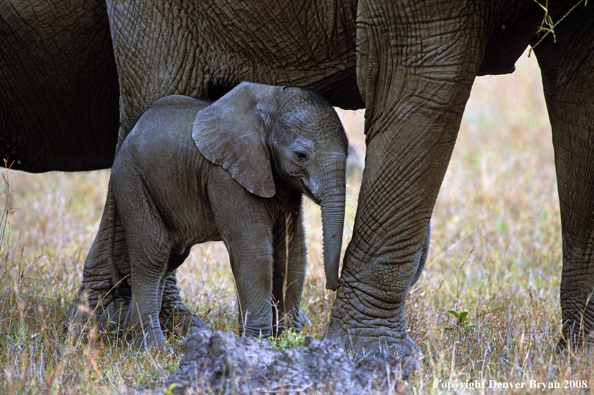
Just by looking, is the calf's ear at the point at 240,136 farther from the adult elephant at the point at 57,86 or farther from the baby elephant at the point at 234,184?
the adult elephant at the point at 57,86

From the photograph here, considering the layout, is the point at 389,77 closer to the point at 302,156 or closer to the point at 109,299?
the point at 302,156

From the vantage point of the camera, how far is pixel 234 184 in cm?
396

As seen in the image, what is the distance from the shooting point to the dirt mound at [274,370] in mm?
3125

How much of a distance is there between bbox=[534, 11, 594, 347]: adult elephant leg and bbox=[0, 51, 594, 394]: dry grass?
0.84ft

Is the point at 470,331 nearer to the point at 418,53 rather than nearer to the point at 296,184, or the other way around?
the point at 296,184

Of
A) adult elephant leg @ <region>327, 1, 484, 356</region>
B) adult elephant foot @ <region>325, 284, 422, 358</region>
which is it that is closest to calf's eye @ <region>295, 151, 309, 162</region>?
adult elephant leg @ <region>327, 1, 484, 356</region>

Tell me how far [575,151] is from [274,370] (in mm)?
2009

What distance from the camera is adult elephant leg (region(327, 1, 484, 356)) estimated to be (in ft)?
11.8

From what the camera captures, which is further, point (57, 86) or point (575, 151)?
point (57, 86)

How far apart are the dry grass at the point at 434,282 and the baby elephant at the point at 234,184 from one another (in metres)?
0.53

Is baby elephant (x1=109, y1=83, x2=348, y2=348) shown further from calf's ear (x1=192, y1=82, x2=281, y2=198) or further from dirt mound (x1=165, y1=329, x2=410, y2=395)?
dirt mound (x1=165, y1=329, x2=410, y2=395)

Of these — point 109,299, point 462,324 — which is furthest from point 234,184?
point 462,324
